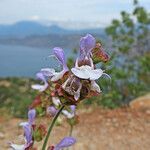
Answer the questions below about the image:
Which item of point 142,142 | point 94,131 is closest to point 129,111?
point 94,131

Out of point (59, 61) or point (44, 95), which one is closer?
point (59, 61)

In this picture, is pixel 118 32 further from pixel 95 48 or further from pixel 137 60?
pixel 95 48

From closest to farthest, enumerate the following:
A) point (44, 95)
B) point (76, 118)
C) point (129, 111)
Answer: point (44, 95), point (76, 118), point (129, 111)

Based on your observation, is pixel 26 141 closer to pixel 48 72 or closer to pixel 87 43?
pixel 48 72

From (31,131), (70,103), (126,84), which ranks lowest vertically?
(126,84)

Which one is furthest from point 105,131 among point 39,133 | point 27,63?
point 27,63

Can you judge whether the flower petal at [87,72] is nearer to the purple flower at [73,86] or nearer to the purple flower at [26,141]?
the purple flower at [73,86]

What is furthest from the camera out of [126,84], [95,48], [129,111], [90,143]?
[126,84]

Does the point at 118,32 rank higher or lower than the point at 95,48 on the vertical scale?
lower

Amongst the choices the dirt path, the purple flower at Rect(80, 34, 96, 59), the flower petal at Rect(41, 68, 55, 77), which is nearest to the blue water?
the flower petal at Rect(41, 68, 55, 77)
